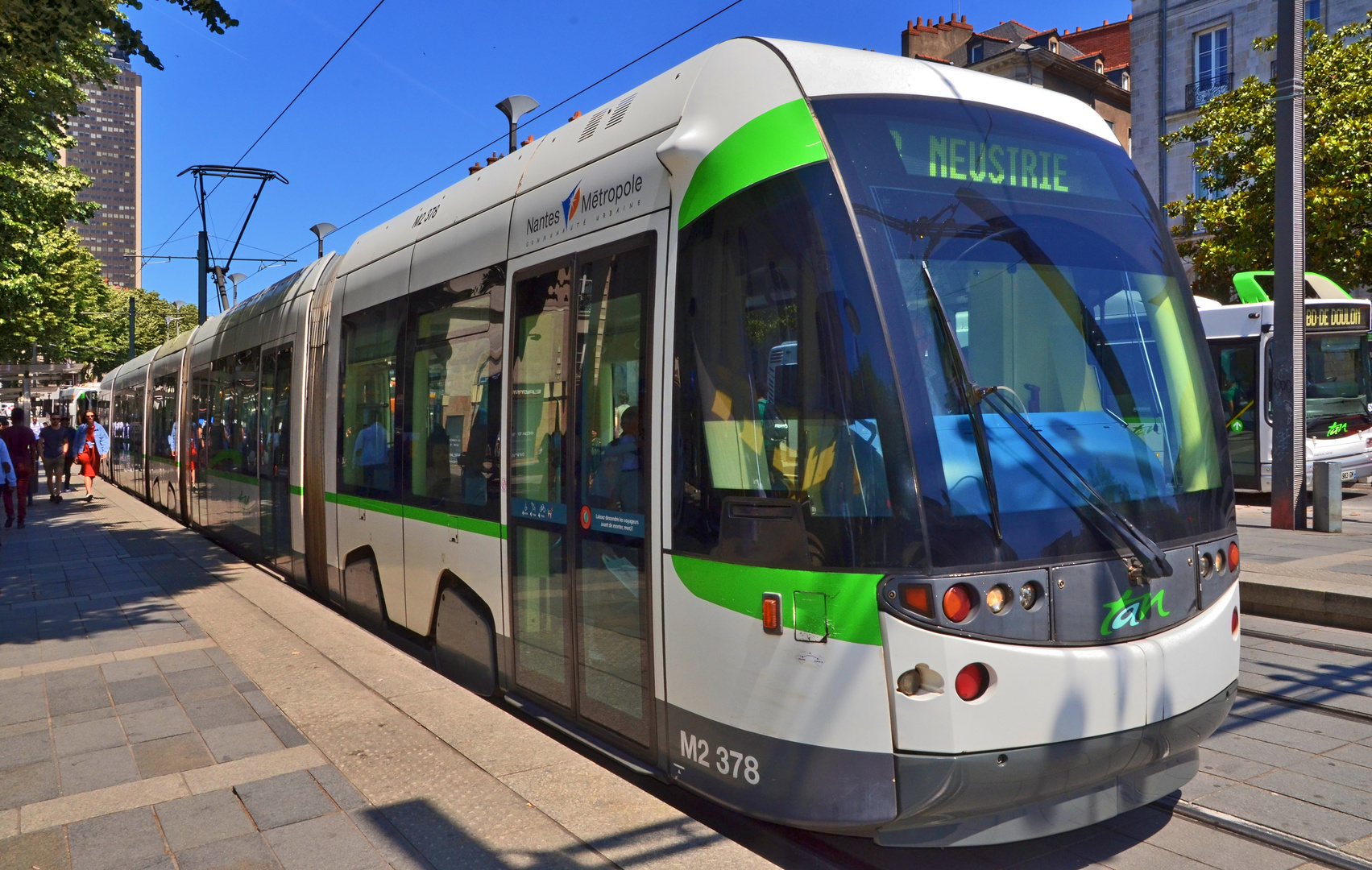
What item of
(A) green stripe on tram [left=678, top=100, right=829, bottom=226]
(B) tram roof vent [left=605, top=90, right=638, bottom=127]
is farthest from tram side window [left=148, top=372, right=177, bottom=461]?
(A) green stripe on tram [left=678, top=100, right=829, bottom=226]

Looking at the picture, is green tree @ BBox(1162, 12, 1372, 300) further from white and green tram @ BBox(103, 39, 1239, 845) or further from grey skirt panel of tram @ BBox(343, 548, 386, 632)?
white and green tram @ BBox(103, 39, 1239, 845)

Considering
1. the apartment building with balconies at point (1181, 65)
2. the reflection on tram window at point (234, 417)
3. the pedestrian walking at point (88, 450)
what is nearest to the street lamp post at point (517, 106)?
the reflection on tram window at point (234, 417)

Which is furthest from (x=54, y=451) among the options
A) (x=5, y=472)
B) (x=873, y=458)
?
(x=873, y=458)

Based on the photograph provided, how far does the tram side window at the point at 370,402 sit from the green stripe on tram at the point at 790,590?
371cm

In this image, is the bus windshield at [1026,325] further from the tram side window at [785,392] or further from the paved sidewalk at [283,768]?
the paved sidewalk at [283,768]

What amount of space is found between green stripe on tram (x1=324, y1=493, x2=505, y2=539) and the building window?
100 feet

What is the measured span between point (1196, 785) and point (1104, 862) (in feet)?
3.20

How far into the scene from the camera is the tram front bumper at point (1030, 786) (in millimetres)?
3225

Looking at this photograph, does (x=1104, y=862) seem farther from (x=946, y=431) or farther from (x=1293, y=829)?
(x=946, y=431)

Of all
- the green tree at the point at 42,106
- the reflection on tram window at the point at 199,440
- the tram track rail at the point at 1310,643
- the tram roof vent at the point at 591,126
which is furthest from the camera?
the reflection on tram window at the point at 199,440

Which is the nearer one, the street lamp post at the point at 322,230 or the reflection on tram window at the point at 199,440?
the reflection on tram window at the point at 199,440

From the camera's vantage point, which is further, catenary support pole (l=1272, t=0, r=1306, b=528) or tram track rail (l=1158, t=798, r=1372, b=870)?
catenary support pole (l=1272, t=0, r=1306, b=528)

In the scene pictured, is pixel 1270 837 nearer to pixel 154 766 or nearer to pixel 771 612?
pixel 771 612

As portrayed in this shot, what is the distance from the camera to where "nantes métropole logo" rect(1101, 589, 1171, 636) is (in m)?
3.44
